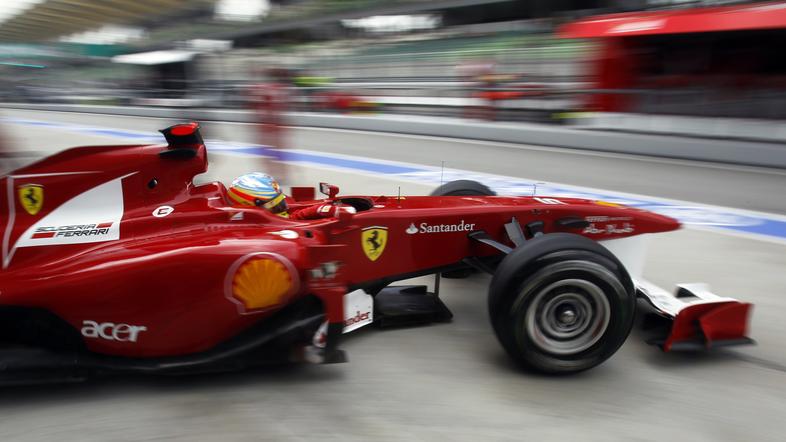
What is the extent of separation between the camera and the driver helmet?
326 centimetres

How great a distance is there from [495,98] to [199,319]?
12.5m

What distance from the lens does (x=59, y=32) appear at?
34906 millimetres

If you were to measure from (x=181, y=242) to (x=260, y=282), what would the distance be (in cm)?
43

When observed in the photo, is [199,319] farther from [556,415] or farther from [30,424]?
[556,415]

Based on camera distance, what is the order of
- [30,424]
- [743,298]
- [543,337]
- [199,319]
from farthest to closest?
[743,298] → [543,337] → [199,319] → [30,424]

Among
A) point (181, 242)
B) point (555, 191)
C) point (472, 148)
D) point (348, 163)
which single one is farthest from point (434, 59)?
point (181, 242)

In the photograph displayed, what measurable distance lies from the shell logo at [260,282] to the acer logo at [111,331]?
0.45 metres

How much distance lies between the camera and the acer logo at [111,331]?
2645 mm

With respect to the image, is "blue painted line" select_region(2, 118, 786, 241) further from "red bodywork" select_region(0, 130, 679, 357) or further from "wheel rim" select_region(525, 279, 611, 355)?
"wheel rim" select_region(525, 279, 611, 355)

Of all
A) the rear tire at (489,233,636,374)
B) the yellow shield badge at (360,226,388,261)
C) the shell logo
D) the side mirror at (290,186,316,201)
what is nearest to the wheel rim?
the rear tire at (489,233,636,374)

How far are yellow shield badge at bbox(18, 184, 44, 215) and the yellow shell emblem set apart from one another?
1162 millimetres

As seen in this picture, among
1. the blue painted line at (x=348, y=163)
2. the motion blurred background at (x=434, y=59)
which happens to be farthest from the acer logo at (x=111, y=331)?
the blue painted line at (x=348, y=163)

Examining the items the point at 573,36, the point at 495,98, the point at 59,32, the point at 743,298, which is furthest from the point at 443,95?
the point at 59,32

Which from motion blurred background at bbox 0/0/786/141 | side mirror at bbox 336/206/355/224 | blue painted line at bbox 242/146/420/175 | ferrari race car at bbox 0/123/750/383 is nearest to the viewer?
ferrari race car at bbox 0/123/750/383
